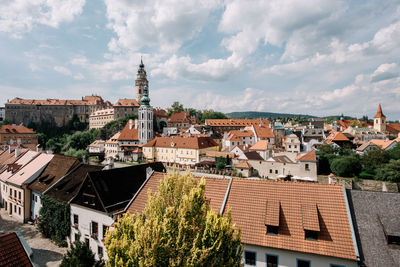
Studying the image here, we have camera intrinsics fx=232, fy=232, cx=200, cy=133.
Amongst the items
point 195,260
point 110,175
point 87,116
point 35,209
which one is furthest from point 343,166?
point 87,116

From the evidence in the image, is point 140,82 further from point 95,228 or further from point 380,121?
point 95,228

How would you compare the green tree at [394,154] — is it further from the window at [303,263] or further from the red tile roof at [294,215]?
the window at [303,263]

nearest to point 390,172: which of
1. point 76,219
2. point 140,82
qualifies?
point 76,219

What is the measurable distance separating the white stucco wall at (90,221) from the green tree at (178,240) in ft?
35.4

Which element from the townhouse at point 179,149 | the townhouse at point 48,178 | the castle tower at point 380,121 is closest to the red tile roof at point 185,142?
the townhouse at point 179,149

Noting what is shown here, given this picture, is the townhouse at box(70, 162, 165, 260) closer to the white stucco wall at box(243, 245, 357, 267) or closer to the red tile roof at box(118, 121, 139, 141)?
the white stucco wall at box(243, 245, 357, 267)

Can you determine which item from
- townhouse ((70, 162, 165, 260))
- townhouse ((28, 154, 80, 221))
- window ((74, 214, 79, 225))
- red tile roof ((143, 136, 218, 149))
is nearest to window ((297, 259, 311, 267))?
townhouse ((70, 162, 165, 260))

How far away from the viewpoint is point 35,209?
960 inches

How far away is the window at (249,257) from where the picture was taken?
1181 cm

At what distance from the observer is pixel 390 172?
3512 centimetres

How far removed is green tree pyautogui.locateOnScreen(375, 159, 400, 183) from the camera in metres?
34.3

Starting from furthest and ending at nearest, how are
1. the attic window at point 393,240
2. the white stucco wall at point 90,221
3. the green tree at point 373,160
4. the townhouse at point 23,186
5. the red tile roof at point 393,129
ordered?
the red tile roof at point 393,129
the green tree at point 373,160
the townhouse at point 23,186
the white stucco wall at point 90,221
the attic window at point 393,240

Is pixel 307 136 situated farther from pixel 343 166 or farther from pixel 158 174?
pixel 158 174

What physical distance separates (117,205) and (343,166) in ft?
123
